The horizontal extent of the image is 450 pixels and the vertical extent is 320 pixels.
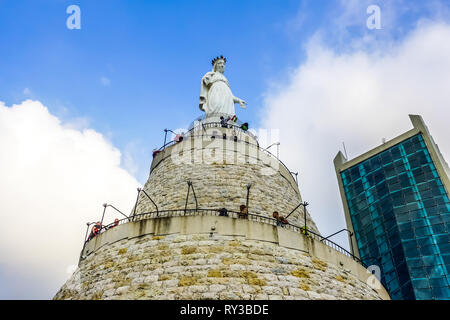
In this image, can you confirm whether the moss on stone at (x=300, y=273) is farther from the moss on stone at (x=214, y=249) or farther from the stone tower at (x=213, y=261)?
the moss on stone at (x=214, y=249)

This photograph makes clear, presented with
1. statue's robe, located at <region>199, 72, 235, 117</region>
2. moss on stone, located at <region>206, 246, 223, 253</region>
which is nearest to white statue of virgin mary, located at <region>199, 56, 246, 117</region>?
statue's robe, located at <region>199, 72, 235, 117</region>

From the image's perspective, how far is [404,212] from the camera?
2789cm

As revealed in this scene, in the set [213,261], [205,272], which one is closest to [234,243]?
[213,261]

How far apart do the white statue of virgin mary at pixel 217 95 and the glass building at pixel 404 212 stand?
1444 centimetres

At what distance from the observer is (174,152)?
60.5 ft

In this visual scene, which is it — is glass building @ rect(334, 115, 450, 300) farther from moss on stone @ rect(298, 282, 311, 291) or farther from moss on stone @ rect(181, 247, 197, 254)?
moss on stone @ rect(181, 247, 197, 254)

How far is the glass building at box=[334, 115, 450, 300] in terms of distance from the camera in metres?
24.8

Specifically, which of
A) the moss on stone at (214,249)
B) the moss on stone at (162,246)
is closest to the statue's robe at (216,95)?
the moss on stone at (162,246)

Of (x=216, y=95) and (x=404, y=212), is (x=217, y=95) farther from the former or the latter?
(x=404, y=212)

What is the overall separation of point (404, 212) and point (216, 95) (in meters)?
16.9

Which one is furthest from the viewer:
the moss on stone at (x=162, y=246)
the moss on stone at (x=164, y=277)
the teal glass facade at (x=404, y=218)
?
the teal glass facade at (x=404, y=218)

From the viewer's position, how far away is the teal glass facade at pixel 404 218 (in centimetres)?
2473
